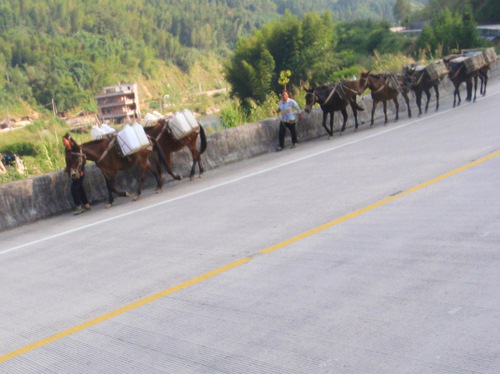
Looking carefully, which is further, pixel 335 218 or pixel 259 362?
pixel 335 218

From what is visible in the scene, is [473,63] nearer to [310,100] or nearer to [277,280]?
[310,100]

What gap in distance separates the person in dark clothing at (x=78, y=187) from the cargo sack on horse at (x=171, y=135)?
206cm

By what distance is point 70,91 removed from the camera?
409ft

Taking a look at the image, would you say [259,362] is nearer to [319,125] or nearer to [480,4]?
[319,125]

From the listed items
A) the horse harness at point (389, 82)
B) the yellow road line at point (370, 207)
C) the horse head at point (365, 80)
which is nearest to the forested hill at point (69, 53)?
the horse harness at point (389, 82)

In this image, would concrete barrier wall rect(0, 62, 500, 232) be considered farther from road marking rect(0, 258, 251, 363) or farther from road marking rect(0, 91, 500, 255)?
road marking rect(0, 258, 251, 363)

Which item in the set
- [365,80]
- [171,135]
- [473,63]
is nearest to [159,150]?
[171,135]

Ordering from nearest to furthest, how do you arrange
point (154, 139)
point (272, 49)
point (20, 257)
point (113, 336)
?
1. point (113, 336)
2. point (20, 257)
3. point (154, 139)
4. point (272, 49)

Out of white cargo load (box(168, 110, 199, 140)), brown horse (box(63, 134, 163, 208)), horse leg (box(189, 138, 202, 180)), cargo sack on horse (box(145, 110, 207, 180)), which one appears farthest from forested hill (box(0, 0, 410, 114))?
brown horse (box(63, 134, 163, 208))

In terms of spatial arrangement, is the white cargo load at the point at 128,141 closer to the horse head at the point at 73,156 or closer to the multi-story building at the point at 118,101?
the horse head at the point at 73,156

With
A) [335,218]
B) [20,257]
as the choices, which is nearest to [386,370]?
[335,218]

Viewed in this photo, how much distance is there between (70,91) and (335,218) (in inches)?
4828

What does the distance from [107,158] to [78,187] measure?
0.86 meters

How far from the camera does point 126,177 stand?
48.3 feet
